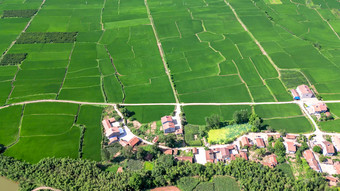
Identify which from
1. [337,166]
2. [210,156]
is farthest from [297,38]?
[210,156]

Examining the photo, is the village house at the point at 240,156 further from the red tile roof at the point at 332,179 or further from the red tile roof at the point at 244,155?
the red tile roof at the point at 332,179

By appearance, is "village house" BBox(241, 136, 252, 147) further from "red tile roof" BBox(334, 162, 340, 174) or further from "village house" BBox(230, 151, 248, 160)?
"red tile roof" BBox(334, 162, 340, 174)

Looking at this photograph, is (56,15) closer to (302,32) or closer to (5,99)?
(5,99)

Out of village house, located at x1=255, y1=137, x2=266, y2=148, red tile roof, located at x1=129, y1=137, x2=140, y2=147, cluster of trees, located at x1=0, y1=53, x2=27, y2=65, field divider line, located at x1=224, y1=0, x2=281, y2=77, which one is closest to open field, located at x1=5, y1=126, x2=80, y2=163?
red tile roof, located at x1=129, y1=137, x2=140, y2=147

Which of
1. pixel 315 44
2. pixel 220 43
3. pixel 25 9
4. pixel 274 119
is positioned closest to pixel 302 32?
pixel 315 44

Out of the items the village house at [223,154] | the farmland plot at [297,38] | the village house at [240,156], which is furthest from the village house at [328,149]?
the village house at [223,154]

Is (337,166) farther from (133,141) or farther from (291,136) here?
(133,141)
